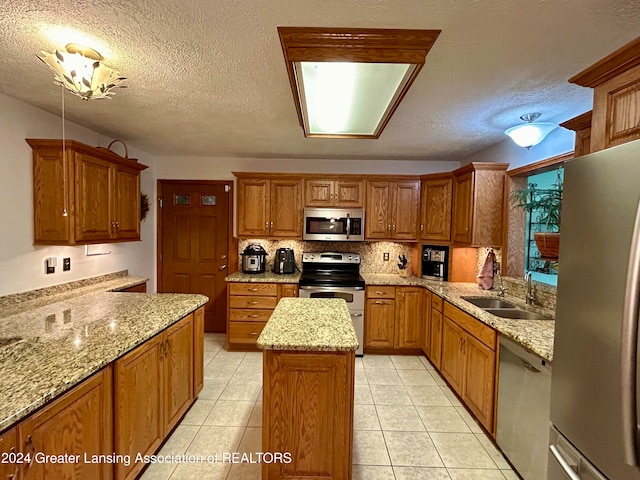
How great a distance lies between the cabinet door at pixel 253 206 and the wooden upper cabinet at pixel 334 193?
54 cm

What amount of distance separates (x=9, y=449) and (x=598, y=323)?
1985 millimetres

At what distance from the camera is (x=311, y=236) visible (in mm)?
3795

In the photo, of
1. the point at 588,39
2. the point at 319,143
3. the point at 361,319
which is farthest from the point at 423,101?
the point at 361,319

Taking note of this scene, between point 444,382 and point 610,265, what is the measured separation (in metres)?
2.49

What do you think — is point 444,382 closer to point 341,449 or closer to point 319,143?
point 341,449

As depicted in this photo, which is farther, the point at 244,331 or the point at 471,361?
the point at 244,331

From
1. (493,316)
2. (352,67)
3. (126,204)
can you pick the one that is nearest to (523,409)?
(493,316)

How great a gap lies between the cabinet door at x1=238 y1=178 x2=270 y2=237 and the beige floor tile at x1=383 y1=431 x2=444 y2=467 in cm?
259

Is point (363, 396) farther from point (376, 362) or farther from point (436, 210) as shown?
point (436, 210)

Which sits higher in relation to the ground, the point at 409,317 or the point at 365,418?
the point at 409,317

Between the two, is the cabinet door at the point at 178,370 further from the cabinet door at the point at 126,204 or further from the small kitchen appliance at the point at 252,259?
the small kitchen appliance at the point at 252,259

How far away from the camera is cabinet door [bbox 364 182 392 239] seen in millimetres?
3846

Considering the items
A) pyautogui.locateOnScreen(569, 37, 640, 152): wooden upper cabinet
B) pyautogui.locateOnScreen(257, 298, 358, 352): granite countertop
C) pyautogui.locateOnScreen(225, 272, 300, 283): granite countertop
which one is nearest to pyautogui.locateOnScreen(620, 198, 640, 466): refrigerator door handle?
pyautogui.locateOnScreen(569, 37, 640, 152): wooden upper cabinet

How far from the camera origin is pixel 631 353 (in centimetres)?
81
